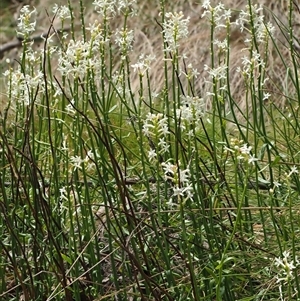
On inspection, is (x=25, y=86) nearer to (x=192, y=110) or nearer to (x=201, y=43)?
(x=192, y=110)

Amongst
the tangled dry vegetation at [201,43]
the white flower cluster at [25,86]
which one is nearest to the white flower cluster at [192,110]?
the white flower cluster at [25,86]

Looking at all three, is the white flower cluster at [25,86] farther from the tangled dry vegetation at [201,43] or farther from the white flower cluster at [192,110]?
the tangled dry vegetation at [201,43]

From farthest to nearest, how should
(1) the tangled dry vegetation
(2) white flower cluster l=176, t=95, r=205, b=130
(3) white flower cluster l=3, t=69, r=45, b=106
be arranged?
(1) the tangled dry vegetation, (3) white flower cluster l=3, t=69, r=45, b=106, (2) white flower cluster l=176, t=95, r=205, b=130

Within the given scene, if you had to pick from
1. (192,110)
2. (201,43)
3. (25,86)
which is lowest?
(192,110)

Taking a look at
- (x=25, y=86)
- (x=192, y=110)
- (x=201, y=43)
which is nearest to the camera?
(x=192, y=110)

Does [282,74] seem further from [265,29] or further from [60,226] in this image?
[60,226]

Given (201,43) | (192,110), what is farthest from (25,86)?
(201,43)

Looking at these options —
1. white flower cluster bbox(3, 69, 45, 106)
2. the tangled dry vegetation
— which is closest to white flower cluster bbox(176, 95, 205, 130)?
white flower cluster bbox(3, 69, 45, 106)

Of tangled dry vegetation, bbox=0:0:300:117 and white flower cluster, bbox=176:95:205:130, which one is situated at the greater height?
tangled dry vegetation, bbox=0:0:300:117

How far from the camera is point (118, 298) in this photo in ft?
6.56

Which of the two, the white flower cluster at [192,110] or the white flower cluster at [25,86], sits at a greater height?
the white flower cluster at [25,86]

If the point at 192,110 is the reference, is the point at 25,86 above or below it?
above

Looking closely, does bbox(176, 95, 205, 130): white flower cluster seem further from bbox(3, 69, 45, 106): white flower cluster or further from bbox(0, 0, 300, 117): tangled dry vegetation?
bbox(0, 0, 300, 117): tangled dry vegetation

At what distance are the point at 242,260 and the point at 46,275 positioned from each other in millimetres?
494
